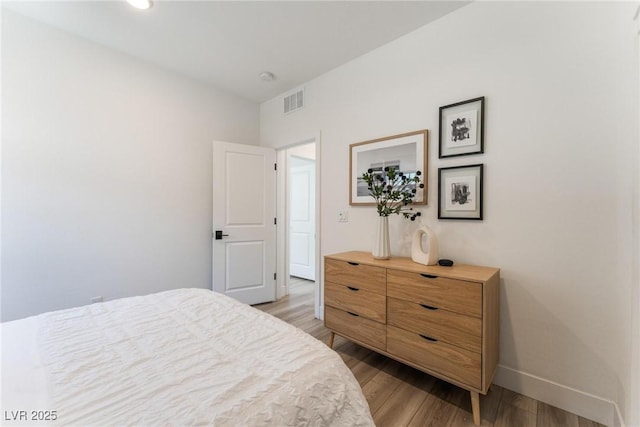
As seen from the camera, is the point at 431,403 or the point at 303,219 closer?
the point at 431,403

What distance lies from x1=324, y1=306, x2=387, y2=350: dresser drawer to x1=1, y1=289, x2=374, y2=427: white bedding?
0.95 m

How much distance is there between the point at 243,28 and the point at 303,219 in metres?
3.12

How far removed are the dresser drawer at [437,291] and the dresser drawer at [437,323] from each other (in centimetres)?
4

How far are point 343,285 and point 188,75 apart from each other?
9.09ft

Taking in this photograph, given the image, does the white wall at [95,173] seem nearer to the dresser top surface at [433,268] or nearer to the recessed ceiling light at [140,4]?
the recessed ceiling light at [140,4]

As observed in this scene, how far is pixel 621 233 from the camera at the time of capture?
1.41 m

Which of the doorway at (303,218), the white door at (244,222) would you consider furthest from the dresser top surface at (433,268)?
the doorway at (303,218)

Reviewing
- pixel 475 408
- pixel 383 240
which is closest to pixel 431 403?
pixel 475 408

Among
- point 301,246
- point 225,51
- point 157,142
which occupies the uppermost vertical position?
point 225,51

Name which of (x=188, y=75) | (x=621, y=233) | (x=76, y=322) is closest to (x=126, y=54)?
(x=188, y=75)

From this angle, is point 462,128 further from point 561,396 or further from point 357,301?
point 561,396

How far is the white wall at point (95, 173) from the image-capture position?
2064 millimetres

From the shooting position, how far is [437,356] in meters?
1.61

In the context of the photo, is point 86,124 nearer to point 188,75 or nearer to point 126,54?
point 126,54
